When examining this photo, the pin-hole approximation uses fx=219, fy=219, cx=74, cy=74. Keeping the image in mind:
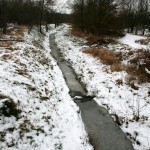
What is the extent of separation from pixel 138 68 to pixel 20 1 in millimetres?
40118

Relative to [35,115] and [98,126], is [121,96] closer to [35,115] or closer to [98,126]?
[98,126]

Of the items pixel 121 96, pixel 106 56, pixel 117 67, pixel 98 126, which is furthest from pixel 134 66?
pixel 98 126

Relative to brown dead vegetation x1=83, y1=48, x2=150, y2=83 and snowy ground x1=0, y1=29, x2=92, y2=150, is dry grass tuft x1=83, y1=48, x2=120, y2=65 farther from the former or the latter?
snowy ground x1=0, y1=29, x2=92, y2=150

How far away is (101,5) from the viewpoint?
27078 millimetres

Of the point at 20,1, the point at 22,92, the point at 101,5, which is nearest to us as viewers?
the point at 22,92

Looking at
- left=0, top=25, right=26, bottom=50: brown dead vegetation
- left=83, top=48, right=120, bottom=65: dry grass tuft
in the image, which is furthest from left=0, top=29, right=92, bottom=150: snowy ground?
left=83, top=48, right=120, bottom=65: dry grass tuft

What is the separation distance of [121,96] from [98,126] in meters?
2.79

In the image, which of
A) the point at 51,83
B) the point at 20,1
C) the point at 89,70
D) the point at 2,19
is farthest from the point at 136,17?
the point at 51,83

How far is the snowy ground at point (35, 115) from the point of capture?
22.0 ft

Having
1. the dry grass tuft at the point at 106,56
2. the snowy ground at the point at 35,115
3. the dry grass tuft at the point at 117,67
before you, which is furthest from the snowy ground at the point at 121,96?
the snowy ground at the point at 35,115

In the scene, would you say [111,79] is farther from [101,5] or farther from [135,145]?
[101,5]

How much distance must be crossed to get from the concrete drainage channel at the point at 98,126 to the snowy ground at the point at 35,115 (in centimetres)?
34

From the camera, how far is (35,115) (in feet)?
26.3

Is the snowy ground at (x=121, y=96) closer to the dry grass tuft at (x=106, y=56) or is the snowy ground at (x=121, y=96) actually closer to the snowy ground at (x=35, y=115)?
the dry grass tuft at (x=106, y=56)
